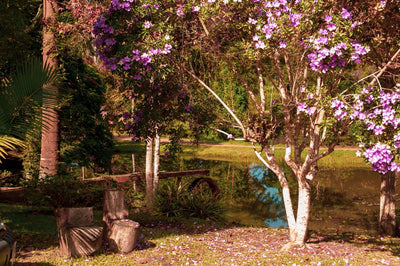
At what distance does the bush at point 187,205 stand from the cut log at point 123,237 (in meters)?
4.24

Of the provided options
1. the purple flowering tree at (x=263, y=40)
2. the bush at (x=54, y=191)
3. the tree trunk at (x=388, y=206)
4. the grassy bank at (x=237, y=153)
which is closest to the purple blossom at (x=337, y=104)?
the purple flowering tree at (x=263, y=40)

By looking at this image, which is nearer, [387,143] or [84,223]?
[387,143]

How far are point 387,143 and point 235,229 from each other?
476cm

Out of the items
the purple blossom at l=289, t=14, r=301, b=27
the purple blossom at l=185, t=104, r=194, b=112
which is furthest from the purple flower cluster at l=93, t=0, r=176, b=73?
the purple blossom at l=289, t=14, r=301, b=27

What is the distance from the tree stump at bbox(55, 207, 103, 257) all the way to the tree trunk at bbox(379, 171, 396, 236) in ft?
24.7

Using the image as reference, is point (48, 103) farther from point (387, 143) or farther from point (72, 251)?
point (387, 143)

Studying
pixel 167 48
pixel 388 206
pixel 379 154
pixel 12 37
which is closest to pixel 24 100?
pixel 167 48

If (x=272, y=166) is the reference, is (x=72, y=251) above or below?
below

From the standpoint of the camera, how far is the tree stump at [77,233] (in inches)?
265

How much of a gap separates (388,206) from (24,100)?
9124mm

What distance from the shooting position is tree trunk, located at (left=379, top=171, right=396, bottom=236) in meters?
10.7

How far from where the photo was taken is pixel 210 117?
370 inches

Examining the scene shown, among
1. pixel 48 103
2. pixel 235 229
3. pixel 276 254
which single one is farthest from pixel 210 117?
pixel 48 103

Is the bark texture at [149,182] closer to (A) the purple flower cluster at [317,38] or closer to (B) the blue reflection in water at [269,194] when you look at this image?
(B) the blue reflection in water at [269,194]
